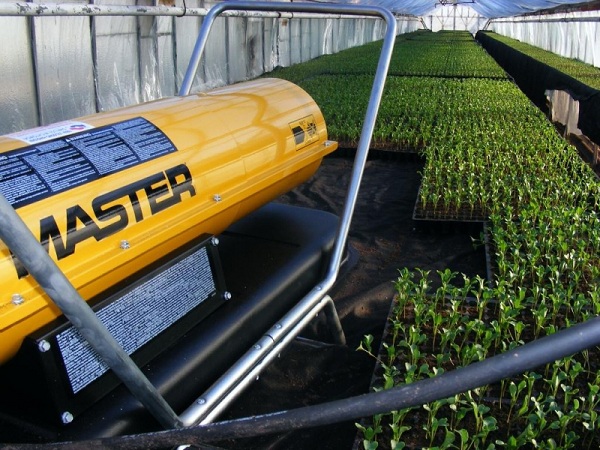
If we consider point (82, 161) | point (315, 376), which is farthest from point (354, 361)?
point (82, 161)

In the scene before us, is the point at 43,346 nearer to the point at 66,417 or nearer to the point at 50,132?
the point at 66,417

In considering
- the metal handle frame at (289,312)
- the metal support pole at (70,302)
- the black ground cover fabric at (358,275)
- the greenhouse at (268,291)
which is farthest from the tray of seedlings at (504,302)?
the metal support pole at (70,302)

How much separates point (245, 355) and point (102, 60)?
6.73 metres

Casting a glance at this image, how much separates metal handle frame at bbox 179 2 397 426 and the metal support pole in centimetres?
22

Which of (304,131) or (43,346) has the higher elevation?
(304,131)

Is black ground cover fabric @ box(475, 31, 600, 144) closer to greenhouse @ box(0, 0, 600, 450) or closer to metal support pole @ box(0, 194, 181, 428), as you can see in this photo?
greenhouse @ box(0, 0, 600, 450)

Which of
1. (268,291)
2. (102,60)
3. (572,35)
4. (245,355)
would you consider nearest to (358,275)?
(268,291)

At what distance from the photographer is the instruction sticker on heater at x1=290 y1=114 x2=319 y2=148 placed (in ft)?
8.74

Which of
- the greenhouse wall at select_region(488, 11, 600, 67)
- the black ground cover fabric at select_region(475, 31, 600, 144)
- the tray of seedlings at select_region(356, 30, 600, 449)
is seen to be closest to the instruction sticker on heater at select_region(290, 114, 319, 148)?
the tray of seedlings at select_region(356, 30, 600, 449)

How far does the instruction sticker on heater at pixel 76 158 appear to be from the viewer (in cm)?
160

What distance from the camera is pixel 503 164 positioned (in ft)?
18.5

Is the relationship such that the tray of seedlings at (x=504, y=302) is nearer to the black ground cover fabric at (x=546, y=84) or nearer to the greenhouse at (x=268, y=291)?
the greenhouse at (x=268, y=291)

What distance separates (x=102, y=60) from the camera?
777 cm

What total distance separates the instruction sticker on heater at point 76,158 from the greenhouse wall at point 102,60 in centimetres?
461
